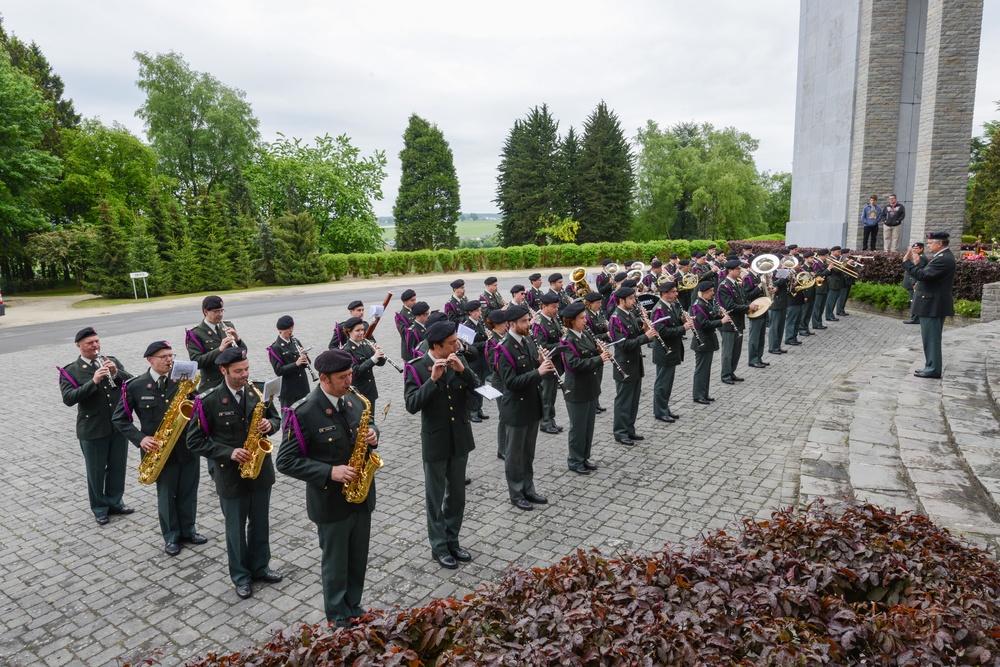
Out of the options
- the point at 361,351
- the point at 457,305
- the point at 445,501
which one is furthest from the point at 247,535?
the point at 457,305

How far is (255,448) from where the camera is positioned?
226 inches

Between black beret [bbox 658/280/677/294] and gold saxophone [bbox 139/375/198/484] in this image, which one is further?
black beret [bbox 658/280/677/294]

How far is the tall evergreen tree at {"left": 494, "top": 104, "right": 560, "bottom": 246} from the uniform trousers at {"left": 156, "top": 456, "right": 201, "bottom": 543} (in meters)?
51.5

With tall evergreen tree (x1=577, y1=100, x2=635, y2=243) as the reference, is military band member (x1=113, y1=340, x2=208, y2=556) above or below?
below

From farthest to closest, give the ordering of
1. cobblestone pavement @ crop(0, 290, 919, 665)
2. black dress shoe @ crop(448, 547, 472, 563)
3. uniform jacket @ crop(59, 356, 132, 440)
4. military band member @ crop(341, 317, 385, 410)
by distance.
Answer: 1. military band member @ crop(341, 317, 385, 410)
2. uniform jacket @ crop(59, 356, 132, 440)
3. black dress shoe @ crop(448, 547, 472, 563)
4. cobblestone pavement @ crop(0, 290, 919, 665)

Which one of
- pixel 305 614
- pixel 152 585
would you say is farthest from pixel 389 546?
pixel 152 585

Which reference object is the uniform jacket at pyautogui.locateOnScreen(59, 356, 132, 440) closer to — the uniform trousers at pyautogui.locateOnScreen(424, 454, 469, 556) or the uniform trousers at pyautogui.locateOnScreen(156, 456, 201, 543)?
the uniform trousers at pyautogui.locateOnScreen(156, 456, 201, 543)

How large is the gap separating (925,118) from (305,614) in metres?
25.1

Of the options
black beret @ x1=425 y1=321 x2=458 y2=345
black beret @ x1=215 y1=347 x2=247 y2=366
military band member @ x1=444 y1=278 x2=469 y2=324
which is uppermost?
black beret @ x1=425 y1=321 x2=458 y2=345

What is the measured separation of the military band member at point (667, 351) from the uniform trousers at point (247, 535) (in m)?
6.69

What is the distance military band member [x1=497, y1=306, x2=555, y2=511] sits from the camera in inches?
288

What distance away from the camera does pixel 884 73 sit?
78.3ft

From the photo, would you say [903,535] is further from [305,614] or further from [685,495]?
[305,614]

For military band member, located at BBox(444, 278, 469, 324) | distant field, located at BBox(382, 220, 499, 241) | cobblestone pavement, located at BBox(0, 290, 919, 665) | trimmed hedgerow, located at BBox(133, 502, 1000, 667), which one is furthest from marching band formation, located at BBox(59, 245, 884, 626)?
distant field, located at BBox(382, 220, 499, 241)
